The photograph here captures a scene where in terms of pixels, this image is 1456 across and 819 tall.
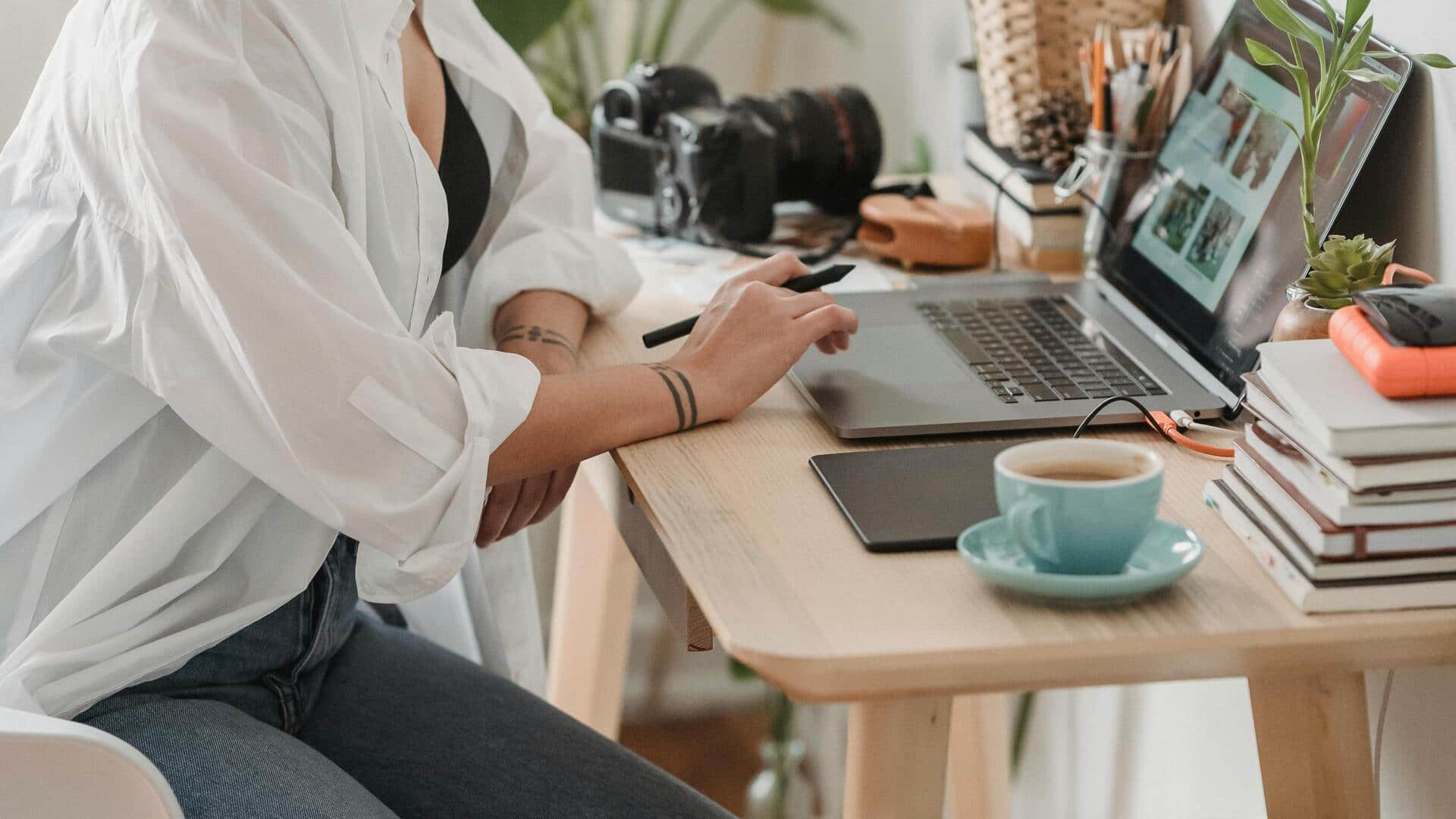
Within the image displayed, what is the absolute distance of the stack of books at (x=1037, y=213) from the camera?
129 cm

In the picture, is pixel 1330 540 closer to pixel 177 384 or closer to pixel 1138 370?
pixel 1138 370

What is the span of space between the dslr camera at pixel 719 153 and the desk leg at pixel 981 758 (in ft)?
1.73

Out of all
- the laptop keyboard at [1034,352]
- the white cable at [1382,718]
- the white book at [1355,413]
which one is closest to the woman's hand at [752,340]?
the laptop keyboard at [1034,352]

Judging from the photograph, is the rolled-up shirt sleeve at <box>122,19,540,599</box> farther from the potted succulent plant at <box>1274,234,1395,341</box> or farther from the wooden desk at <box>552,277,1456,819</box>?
the potted succulent plant at <box>1274,234,1395,341</box>

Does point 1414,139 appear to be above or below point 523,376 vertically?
above

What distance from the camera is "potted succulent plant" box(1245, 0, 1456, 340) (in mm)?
770

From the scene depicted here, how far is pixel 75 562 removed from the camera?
2.89ft

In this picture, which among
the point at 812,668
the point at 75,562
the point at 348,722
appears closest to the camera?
the point at 812,668

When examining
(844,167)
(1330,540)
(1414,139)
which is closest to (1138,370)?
(1414,139)

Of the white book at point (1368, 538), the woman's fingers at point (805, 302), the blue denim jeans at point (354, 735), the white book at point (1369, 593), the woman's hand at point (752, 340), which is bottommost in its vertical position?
the blue denim jeans at point (354, 735)

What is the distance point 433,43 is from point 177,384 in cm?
42

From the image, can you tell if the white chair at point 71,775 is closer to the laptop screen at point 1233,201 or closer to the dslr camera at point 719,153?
the laptop screen at point 1233,201

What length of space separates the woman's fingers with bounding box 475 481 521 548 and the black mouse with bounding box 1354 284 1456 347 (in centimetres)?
62

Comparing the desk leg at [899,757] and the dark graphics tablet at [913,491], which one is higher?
the dark graphics tablet at [913,491]
